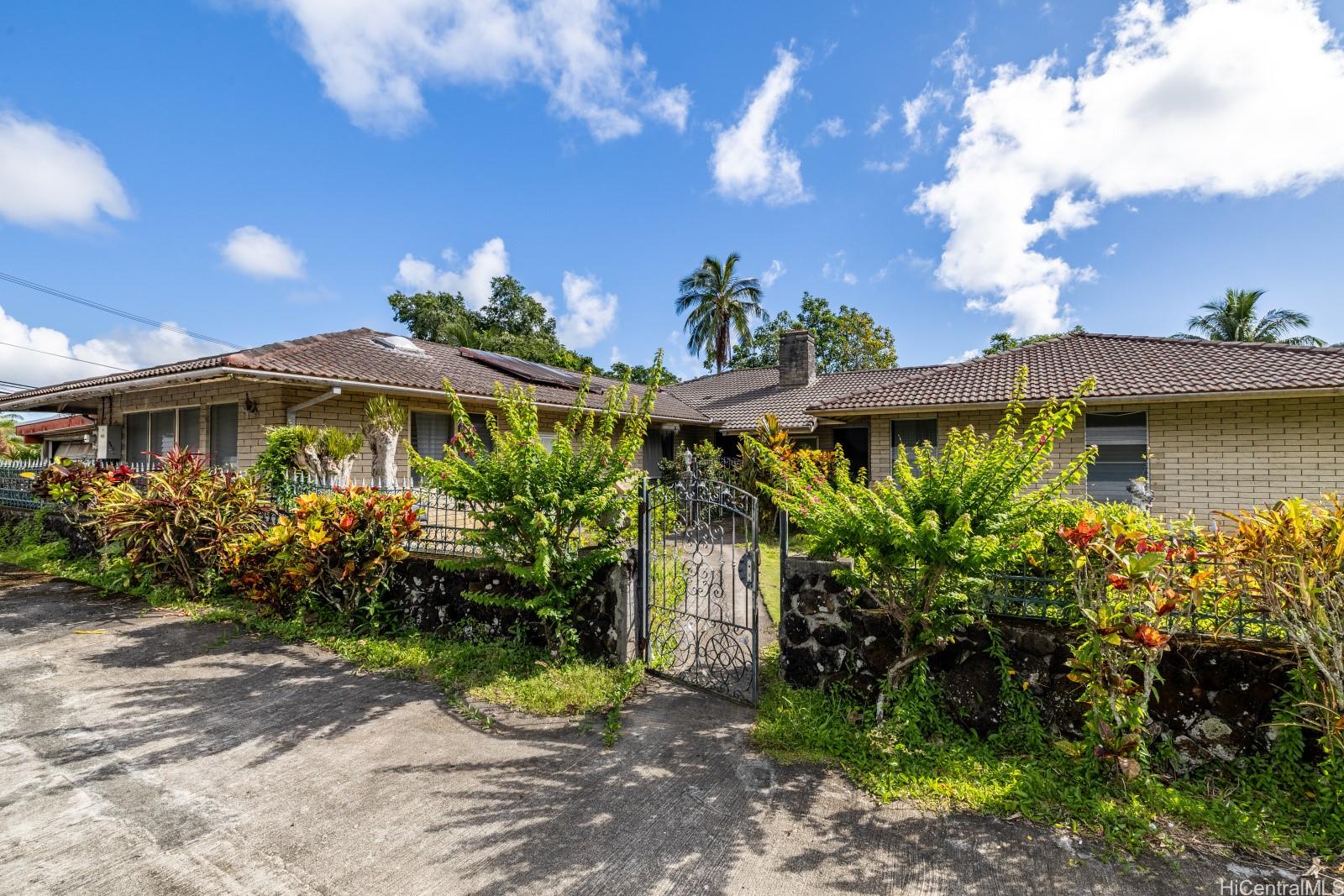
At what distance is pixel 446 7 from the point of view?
→ 7.45m

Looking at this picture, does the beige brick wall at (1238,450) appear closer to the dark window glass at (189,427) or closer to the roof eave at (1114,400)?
the roof eave at (1114,400)

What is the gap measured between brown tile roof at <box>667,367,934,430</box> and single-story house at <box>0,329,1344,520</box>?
3.75 metres

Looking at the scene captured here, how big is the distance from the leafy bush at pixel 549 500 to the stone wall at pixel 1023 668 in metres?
1.71

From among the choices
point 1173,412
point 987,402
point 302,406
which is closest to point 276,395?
point 302,406

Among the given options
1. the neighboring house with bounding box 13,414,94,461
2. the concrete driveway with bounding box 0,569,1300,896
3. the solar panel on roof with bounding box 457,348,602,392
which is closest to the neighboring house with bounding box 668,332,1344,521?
the solar panel on roof with bounding box 457,348,602,392

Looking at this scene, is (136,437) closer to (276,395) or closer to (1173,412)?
(276,395)

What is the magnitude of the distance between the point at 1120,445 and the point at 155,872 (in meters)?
13.4

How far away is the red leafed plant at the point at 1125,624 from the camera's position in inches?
117

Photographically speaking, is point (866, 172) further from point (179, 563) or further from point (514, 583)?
point (179, 563)

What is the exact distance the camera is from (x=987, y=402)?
10.6m

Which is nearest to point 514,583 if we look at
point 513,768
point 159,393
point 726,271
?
point 513,768

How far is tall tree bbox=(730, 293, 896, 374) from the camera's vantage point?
108ft

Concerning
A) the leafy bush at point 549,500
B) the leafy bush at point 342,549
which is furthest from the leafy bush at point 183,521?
the leafy bush at point 549,500

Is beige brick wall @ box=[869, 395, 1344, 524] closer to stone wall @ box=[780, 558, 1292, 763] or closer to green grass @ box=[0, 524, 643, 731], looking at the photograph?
stone wall @ box=[780, 558, 1292, 763]
